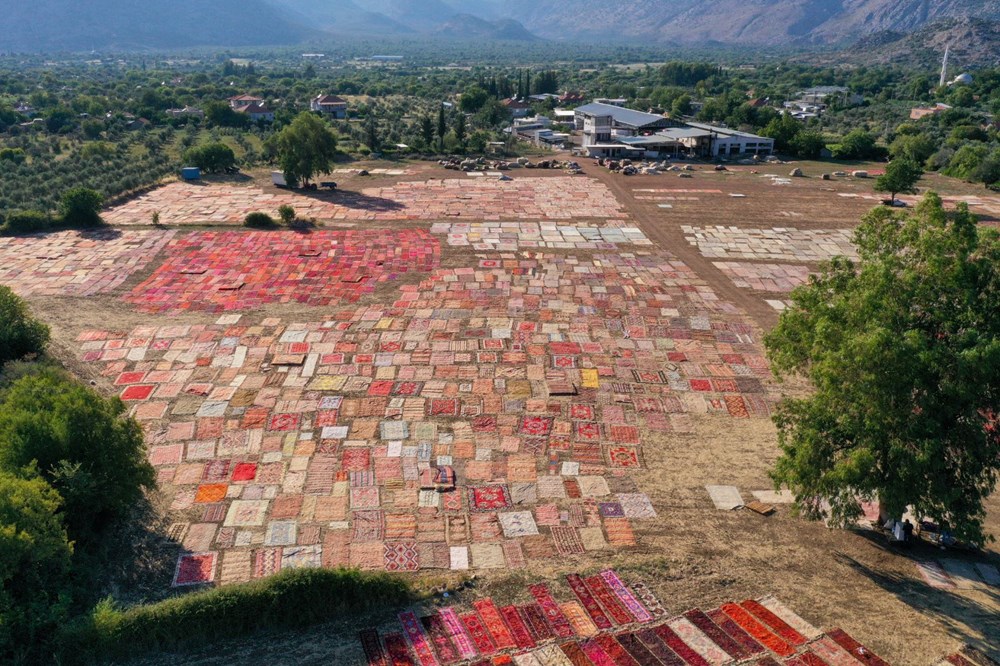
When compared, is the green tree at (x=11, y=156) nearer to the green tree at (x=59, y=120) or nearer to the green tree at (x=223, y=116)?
the green tree at (x=59, y=120)

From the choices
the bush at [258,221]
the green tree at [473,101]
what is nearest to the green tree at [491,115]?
the green tree at [473,101]

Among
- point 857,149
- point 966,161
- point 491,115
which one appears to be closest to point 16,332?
point 966,161

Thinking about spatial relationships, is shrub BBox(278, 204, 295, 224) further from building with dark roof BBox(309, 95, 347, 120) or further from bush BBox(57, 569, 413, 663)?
building with dark roof BBox(309, 95, 347, 120)

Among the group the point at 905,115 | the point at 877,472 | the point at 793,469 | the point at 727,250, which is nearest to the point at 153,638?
the point at 793,469

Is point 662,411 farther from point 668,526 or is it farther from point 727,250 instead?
point 727,250

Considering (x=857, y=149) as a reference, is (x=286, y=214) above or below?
below

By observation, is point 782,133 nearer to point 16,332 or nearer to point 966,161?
point 966,161

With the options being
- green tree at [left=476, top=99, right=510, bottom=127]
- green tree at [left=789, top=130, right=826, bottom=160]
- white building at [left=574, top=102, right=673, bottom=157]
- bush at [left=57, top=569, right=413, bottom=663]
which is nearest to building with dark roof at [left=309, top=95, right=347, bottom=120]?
green tree at [left=476, top=99, right=510, bottom=127]
